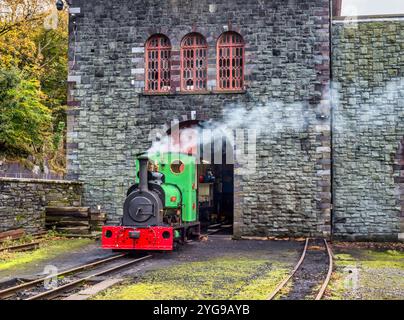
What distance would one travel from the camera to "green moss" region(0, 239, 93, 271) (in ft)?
36.8

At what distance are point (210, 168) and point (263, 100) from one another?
5001 mm

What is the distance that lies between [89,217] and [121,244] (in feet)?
16.1

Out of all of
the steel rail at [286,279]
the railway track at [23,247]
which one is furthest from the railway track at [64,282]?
the steel rail at [286,279]

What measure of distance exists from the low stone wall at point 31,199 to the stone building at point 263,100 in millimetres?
644

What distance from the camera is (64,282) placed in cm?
918

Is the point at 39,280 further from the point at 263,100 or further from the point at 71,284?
the point at 263,100

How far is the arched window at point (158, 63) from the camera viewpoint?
17.0 metres

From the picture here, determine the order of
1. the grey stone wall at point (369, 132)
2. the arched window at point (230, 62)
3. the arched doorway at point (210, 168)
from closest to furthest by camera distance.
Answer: the grey stone wall at point (369, 132) → the arched window at point (230, 62) → the arched doorway at point (210, 168)

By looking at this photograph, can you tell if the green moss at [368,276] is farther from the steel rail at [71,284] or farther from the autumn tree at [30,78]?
the autumn tree at [30,78]

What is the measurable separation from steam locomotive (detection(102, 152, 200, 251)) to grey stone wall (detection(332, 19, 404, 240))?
469cm

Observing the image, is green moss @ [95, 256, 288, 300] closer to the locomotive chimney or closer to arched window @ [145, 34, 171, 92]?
the locomotive chimney

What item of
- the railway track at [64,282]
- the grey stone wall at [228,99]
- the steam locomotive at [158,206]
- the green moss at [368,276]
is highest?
the grey stone wall at [228,99]

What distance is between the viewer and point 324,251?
43.8 feet
